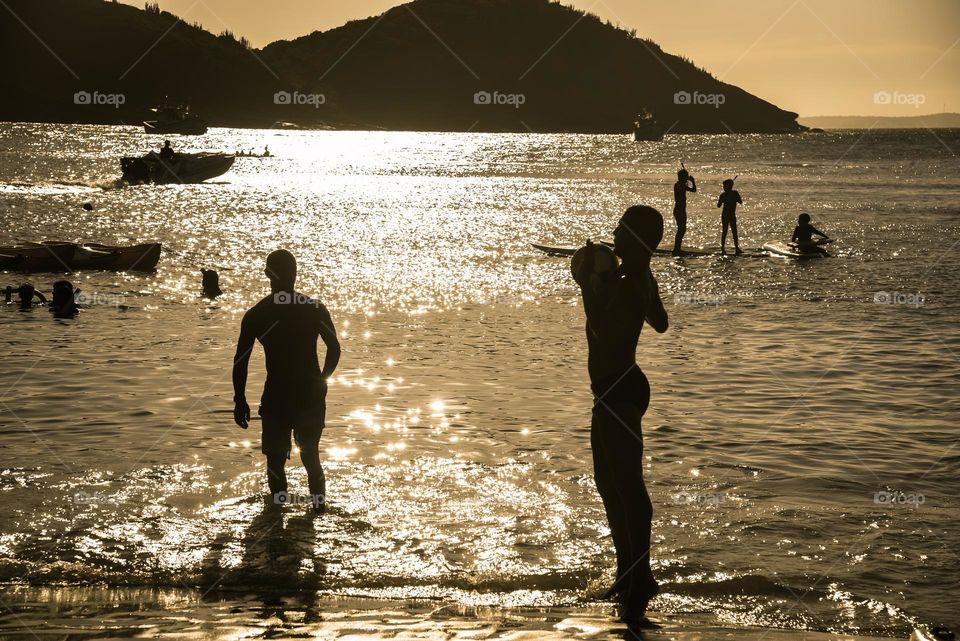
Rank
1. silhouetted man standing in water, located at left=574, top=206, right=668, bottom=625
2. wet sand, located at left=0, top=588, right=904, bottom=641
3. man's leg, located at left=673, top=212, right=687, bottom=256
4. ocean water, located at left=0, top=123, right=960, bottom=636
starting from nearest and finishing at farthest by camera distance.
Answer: wet sand, located at left=0, top=588, right=904, bottom=641 < silhouetted man standing in water, located at left=574, top=206, right=668, bottom=625 < ocean water, located at left=0, top=123, right=960, bottom=636 < man's leg, located at left=673, top=212, right=687, bottom=256

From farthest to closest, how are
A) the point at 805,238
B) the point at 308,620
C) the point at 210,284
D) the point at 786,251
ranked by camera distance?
the point at 805,238
the point at 786,251
the point at 210,284
the point at 308,620

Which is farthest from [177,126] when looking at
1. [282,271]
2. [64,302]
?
[282,271]

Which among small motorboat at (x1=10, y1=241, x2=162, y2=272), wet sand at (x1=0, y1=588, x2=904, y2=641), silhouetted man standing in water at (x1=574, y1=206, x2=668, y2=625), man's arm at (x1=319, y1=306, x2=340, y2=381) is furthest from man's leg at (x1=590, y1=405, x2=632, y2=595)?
small motorboat at (x1=10, y1=241, x2=162, y2=272)

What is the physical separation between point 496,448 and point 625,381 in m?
4.22

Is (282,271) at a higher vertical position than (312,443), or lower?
higher

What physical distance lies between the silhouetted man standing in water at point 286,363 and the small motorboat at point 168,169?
A: 190 feet

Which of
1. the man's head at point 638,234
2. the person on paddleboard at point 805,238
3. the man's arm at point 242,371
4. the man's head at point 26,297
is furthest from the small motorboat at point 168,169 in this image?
the man's head at point 638,234

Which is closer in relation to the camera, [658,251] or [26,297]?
[26,297]

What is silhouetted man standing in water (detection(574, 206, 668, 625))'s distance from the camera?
5.73 meters

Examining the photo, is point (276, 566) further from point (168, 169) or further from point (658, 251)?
point (168, 169)

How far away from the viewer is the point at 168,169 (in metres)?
62.8

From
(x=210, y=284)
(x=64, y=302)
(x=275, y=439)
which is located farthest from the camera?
(x=210, y=284)

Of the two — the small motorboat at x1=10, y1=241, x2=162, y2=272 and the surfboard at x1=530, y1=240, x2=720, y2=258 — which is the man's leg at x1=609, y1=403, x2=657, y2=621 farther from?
the surfboard at x1=530, y1=240, x2=720, y2=258

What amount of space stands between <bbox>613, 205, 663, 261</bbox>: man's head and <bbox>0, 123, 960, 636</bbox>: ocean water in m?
2.12
